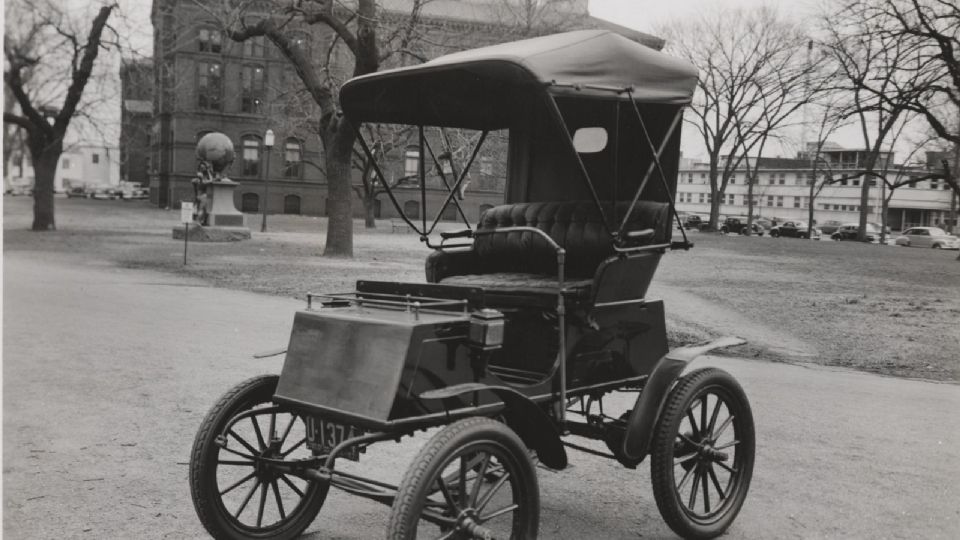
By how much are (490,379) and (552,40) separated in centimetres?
176

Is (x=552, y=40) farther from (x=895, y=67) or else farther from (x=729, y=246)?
(x=729, y=246)

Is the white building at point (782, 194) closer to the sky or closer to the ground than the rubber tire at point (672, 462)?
closer to the sky

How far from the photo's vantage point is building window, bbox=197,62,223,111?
1882 inches

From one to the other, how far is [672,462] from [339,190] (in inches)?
685

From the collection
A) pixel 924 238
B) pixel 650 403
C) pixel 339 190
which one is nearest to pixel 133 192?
pixel 339 190

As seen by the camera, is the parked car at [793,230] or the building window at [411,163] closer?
the building window at [411,163]

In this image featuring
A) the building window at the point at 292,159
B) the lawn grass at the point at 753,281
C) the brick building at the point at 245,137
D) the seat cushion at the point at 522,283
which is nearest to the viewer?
the seat cushion at the point at 522,283

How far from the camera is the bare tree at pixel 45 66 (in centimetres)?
473

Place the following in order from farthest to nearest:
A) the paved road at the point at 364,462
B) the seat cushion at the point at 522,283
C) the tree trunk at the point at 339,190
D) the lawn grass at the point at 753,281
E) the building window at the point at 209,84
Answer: the building window at the point at 209,84
the tree trunk at the point at 339,190
the lawn grass at the point at 753,281
the paved road at the point at 364,462
the seat cushion at the point at 522,283

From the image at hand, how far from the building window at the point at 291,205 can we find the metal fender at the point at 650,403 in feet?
155

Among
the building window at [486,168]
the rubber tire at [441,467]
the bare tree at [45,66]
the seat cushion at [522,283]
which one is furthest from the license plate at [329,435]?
the building window at [486,168]

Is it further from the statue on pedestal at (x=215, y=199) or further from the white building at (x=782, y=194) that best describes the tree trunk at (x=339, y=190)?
the white building at (x=782, y=194)

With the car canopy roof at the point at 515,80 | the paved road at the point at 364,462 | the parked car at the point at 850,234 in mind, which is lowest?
the paved road at the point at 364,462

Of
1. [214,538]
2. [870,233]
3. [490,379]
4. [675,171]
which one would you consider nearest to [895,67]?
[675,171]
